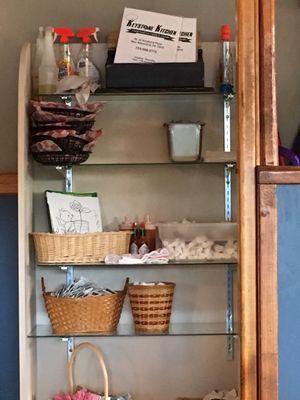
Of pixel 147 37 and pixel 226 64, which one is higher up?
pixel 147 37

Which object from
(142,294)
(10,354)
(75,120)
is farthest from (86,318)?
(75,120)

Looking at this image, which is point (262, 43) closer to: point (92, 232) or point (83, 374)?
point (92, 232)

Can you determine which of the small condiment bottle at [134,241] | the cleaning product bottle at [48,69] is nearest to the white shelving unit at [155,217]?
the small condiment bottle at [134,241]

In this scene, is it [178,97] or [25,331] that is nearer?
[25,331]

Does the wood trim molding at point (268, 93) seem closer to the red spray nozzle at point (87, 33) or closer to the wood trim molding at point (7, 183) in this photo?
the red spray nozzle at point (87, 33)

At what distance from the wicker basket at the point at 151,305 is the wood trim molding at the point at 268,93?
3.64 feet

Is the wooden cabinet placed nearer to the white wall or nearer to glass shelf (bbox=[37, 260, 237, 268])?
glass shelf (bbox=[37, 260, 237, 268])

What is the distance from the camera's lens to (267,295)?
1889 millimetres

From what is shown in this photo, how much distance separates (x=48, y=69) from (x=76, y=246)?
71 centimetres

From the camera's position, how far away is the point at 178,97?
312 cm

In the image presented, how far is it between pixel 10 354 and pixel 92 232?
0.63m

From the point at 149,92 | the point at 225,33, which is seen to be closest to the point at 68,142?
the point at 149,92

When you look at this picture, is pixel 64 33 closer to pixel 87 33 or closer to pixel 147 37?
pixel 87 33

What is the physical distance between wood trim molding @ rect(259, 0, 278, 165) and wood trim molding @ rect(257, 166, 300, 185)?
1.5 inches
